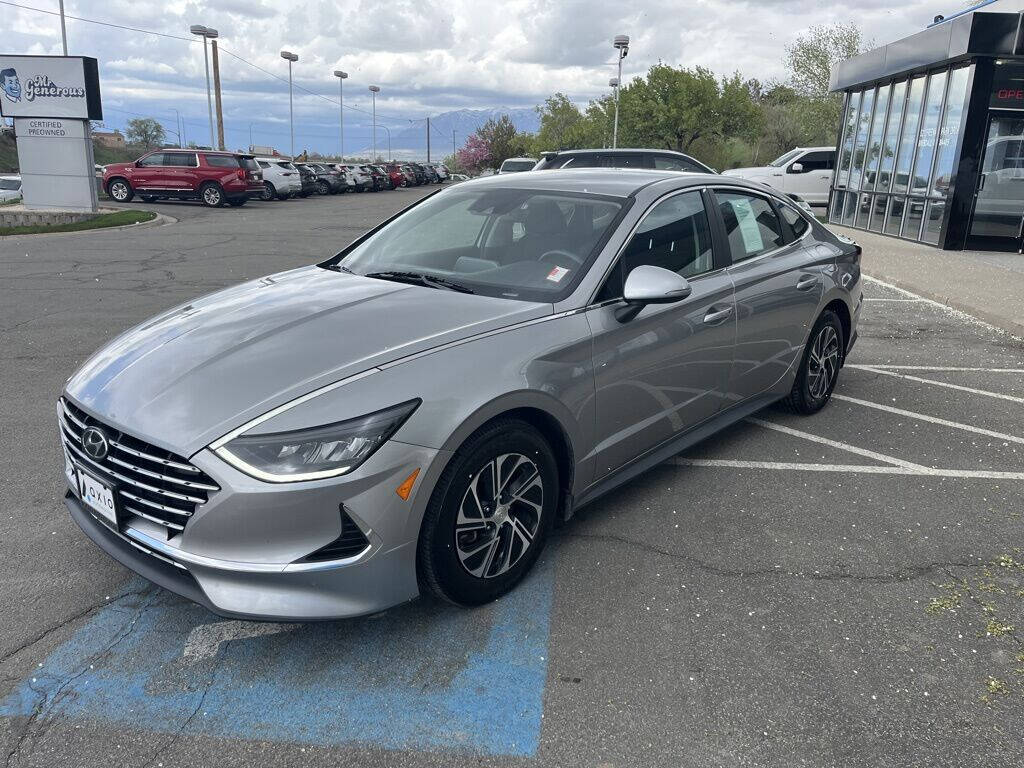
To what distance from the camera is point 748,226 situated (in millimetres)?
4668

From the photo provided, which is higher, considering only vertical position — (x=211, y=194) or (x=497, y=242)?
(x=497, y=242)

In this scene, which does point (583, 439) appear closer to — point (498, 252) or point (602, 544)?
point (602, 544)

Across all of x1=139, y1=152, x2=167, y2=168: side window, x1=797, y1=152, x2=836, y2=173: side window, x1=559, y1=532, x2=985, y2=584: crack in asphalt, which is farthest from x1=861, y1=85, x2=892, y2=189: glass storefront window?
x1=139, y1=152, x2=167, y2=168: side window

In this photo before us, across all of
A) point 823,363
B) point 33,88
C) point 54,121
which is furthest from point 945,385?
point 33,88

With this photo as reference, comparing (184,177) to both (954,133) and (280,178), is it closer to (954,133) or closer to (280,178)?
(280,178)

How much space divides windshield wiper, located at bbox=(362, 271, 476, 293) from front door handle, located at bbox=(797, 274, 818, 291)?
237 cm

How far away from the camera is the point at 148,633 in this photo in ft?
9.57

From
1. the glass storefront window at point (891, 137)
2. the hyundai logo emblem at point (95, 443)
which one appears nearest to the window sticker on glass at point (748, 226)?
the hyundai logo emblem at point (95, 443)

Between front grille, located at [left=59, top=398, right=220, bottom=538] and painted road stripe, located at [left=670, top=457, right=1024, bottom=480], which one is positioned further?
painted road stripe, located at [left=670, top=457, right=1024, bottom=480]

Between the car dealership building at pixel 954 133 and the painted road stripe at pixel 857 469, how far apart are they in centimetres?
1247

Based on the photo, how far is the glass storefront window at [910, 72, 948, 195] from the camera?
16.0 meters

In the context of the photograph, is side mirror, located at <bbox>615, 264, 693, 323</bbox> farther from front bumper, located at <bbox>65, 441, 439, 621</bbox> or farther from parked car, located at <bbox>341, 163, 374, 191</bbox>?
parked car, located at <bbox>341, 163, 374, 191</bbox>

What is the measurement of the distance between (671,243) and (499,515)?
5.74 feet

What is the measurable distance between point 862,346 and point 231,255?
10137mm
